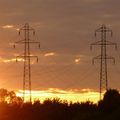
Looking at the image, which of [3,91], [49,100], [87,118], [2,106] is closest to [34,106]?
[49,100]

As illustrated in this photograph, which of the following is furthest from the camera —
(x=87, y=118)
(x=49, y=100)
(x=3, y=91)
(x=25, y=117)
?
(x=3, y=91)

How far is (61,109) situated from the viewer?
8519 centimetres

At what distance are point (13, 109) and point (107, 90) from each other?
13261mm

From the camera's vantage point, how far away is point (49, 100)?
299 ft

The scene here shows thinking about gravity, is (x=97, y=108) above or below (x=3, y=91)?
below

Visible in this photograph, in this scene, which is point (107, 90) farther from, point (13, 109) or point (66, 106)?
point (13, 109)

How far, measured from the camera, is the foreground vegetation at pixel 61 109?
256ft

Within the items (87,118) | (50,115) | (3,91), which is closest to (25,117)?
(50,115)

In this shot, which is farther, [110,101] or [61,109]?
[61,109]

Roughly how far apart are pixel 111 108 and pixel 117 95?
128 inches

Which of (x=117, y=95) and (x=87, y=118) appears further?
(x=117, y=95)

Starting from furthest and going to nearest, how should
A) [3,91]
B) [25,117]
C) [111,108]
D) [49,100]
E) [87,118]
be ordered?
[3,91]
[49,100]
[25,117]
[111,108]
[87,118]

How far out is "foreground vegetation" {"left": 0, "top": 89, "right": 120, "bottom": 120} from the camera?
7800 cm

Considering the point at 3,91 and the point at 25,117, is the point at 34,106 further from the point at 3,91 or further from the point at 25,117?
the point at 3,91
